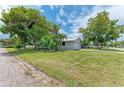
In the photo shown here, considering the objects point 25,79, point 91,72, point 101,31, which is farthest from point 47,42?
point 25,79

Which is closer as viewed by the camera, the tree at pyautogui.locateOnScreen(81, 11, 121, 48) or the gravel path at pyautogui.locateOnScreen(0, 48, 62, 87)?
the gravel path at pyautogui.locateOnScreen(0, 48, 62, 87)

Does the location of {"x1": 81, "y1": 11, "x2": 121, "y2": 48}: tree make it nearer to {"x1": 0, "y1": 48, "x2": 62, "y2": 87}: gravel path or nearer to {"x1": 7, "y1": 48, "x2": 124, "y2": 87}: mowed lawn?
{"x1": 7, "y1": 48, "x2": 124, "y2": 87}: mowed lawn

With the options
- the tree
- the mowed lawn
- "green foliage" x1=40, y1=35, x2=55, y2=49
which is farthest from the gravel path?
"green foliage" x1=40, y1=35, x2=55, y2=49

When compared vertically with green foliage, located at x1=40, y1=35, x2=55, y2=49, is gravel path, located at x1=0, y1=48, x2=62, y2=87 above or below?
below

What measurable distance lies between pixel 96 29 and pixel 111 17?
1.94 meters

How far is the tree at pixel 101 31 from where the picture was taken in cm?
1133

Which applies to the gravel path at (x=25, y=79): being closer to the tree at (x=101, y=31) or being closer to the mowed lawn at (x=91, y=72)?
the mowed lawn at (x=91, y=72)

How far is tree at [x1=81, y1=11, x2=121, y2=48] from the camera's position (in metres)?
11.3

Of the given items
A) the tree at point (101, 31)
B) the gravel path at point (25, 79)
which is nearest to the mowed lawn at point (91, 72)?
the gravel path at point (25, 79)

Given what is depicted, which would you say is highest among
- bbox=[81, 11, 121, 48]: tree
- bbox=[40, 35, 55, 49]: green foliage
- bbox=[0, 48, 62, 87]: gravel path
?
bbox=[81, 11, 121, 48]: tree

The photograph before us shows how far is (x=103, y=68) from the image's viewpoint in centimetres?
837

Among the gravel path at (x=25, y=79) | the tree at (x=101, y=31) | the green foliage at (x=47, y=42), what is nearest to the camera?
the gravel path at (x=25, y=79)
